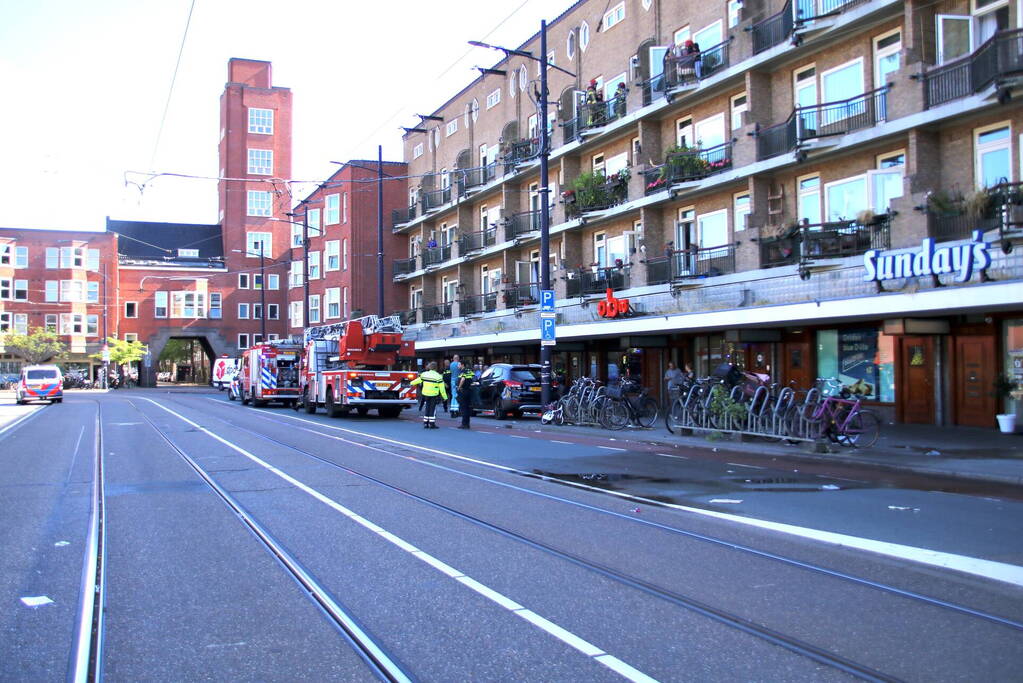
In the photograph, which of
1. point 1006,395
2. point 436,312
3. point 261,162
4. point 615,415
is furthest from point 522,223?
point 261,162

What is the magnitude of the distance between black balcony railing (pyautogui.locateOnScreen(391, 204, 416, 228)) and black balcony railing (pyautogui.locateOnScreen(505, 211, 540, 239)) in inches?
532

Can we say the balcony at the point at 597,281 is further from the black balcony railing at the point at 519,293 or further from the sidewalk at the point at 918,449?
the sidewalk at the point at 918,449

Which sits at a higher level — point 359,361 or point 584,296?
point 584,296

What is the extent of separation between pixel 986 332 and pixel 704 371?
9.62 m

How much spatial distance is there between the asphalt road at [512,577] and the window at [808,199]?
11.7 metres

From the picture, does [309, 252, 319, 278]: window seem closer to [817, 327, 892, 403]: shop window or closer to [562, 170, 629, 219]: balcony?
[562, 170, 629, 219]: balcony

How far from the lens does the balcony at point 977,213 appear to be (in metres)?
15.4

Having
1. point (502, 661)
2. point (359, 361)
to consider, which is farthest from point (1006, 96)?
point (359, 361)

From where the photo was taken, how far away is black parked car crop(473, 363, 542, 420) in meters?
25.2

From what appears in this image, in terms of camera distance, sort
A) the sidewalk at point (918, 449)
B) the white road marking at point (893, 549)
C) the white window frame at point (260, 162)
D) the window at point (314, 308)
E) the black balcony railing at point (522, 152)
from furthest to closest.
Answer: the white window frame at point (260, 162) → the window at point (314, 308) → the black balcony railing at point (522, 152) → the sidewalk at point (918, 449) → the white road marking at point (893, 549)

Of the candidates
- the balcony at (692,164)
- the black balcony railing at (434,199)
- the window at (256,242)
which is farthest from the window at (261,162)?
the balcony at (692,164)

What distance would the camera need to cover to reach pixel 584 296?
29.6 meters

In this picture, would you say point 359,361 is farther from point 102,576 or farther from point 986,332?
point 102,576

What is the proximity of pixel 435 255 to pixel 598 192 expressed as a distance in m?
17.0
